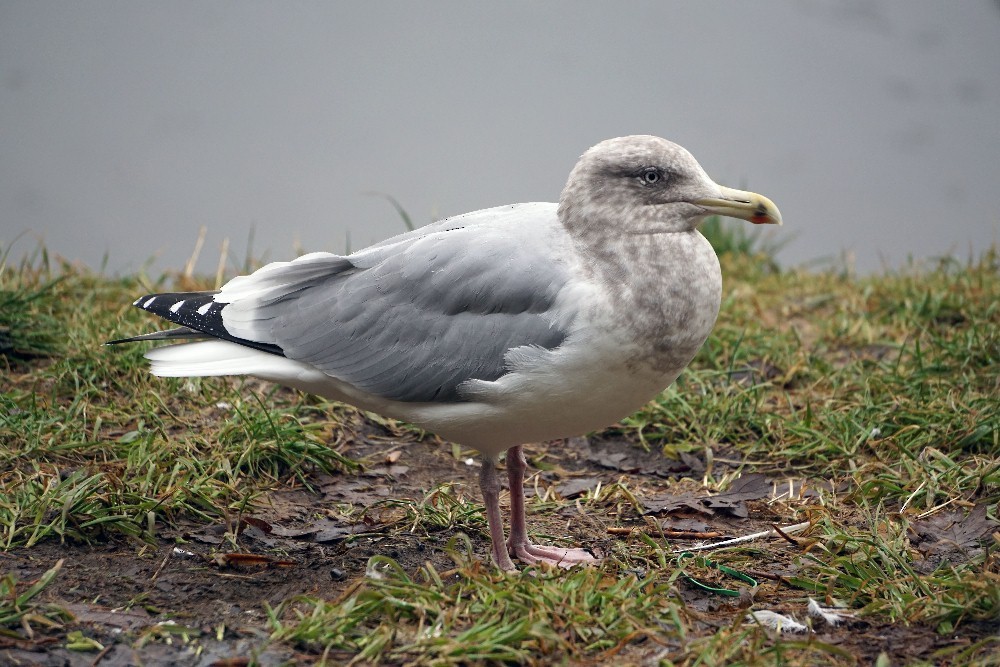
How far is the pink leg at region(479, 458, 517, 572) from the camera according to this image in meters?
3.89

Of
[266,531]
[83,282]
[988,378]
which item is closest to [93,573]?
[266,531]

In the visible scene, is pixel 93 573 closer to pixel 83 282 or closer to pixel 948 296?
pixel 83 282

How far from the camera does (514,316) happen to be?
366 cm

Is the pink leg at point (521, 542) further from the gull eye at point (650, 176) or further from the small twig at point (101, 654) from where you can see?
the small twig at point (101, 654)

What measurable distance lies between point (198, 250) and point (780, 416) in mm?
3828

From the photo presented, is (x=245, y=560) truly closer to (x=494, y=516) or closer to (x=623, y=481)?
(x=494, y=516)

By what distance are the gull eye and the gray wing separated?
36 cm

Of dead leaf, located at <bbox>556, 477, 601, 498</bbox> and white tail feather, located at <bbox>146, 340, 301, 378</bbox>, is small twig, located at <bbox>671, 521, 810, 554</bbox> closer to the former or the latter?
dead leaf, located at <bbox>556, 477, 601, 498</bbox>

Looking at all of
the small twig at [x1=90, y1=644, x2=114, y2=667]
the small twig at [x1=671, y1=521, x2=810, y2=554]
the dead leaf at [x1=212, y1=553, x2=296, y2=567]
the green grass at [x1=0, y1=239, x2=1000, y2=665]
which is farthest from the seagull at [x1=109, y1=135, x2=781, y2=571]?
the small twig at [x1=90, y1=644, x2=114, y2=667]

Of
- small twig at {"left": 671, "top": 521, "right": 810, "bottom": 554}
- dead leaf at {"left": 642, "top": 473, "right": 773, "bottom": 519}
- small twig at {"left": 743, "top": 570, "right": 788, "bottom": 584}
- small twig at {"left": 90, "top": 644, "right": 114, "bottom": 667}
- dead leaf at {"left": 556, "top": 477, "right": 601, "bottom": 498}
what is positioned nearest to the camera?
small twig at {"left": 90, "top": 644, "right": 114, "bottom": 667}

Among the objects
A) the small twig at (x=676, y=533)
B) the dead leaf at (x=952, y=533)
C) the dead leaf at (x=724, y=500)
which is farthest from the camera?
the dead leaf at (x=724, y=500)

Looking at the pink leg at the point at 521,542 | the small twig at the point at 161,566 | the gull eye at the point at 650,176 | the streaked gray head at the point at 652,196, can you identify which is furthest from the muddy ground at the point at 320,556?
the gull eye at the point at 650,176

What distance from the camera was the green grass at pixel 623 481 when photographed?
320 cm

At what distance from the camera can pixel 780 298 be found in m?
6.85
